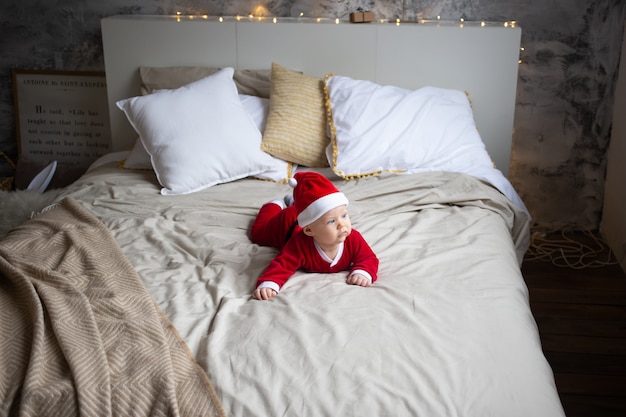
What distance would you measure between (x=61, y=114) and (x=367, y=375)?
261cm

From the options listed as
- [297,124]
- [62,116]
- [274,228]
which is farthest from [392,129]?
[62,116]

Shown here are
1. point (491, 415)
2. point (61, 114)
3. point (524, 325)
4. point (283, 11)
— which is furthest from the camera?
point (61, 114)

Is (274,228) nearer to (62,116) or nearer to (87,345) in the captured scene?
(87,345)

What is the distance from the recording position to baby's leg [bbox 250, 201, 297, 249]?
1.86m

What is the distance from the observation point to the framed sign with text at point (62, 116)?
3260 mm

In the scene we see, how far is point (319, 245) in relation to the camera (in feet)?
5.47

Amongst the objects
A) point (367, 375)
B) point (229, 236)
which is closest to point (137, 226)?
A: point (229, 236)

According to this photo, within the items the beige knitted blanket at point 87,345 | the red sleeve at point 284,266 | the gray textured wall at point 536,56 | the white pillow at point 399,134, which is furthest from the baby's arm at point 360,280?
the gray textured wall at point 536,56

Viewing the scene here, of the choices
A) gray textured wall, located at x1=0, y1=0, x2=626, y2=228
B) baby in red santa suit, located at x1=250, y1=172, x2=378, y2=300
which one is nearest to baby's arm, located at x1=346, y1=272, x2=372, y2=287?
baby in red santa suit, located at x1=250, y1=172, x2=378, y2=300

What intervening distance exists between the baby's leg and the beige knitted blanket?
41 centimetres

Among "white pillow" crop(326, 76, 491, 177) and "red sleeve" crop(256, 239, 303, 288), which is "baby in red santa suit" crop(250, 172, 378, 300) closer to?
"red sleeve" crop(256, 239, 303, 288)

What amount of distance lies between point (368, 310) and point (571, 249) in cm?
197

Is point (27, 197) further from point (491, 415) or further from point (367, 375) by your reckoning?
point (491, 415)

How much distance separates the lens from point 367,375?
123 cm
